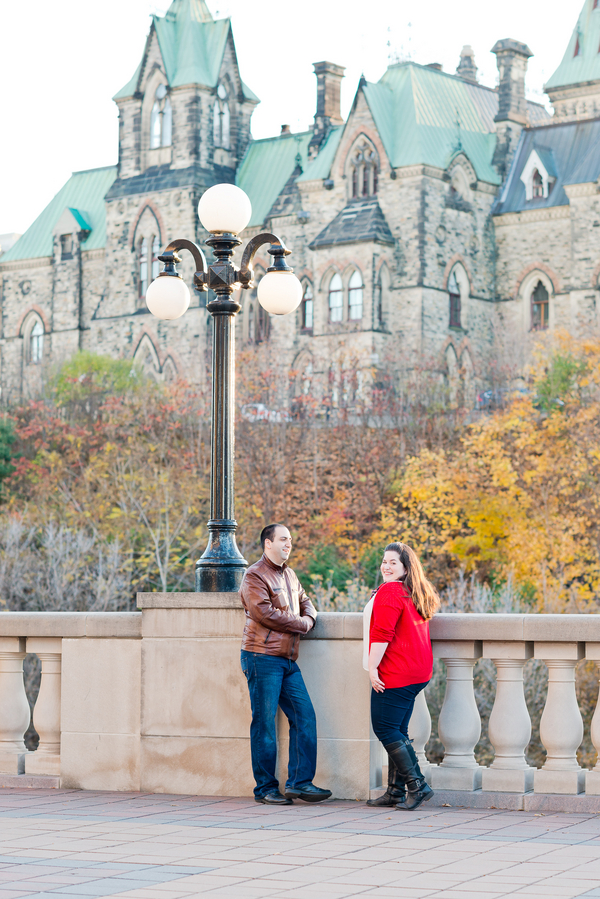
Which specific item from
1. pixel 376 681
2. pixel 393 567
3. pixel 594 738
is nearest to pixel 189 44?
pixel 393 567

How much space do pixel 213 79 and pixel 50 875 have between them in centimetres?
5671

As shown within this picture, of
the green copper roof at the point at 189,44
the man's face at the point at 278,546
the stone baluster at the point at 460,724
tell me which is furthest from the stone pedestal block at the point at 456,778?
the green copper roof at the point at 189,44

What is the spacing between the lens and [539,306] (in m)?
55.4

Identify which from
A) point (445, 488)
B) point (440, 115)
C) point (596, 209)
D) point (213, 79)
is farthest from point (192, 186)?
point (445, 488)

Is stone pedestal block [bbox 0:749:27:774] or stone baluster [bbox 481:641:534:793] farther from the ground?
stone baluster [bbox 481:641:534:793]

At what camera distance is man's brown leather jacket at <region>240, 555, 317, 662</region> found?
8266mm

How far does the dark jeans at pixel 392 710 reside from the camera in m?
7.90

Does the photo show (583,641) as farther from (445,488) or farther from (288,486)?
(288,486)

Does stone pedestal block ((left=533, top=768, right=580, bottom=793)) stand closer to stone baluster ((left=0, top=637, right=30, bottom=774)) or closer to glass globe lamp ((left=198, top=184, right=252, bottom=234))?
stone baluster ((left=0, top=637, right=30, bottom=774))

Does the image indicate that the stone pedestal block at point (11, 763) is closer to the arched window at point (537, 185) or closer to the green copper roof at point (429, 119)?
the green copper roof at point (429, 119)

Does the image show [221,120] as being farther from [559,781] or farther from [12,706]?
[559,781]

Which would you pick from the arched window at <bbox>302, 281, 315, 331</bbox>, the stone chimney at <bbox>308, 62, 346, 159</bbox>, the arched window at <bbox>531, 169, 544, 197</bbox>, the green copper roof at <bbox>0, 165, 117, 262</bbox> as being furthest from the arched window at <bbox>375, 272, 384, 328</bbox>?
the green copper roof at <bbox>0, 165, 117, 262</bbox>

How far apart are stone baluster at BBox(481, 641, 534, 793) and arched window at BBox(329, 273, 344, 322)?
151 feet

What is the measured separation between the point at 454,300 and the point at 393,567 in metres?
47.8
